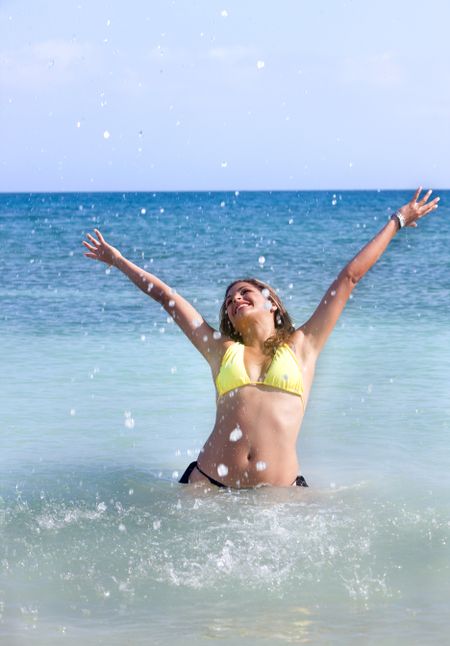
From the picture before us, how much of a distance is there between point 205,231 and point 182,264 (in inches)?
605

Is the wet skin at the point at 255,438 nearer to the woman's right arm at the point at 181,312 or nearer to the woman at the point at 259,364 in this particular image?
the woman at the point at 259,364

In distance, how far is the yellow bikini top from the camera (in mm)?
5266

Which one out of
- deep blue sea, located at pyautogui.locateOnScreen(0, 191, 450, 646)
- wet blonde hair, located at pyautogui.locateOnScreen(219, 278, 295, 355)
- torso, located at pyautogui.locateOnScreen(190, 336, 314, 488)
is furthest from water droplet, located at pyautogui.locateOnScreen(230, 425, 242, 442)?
wet blonde hair, located at pyautogui.locateOnScreen(219, 278, 295, 355)

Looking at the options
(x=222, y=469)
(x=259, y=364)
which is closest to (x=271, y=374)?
(x=259, y=364)

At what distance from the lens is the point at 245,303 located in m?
5.44

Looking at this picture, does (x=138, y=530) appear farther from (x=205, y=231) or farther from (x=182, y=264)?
(x=205, y=231)

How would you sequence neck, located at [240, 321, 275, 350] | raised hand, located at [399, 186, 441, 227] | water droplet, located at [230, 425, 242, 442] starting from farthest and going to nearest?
1. neck, located at [240, 321, 275, 350]
2. raised hand, located at [399, 186, 441, 227]
3. water droplet, located at [230, 425, 242, 442]

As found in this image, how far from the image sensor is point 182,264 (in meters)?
25.7

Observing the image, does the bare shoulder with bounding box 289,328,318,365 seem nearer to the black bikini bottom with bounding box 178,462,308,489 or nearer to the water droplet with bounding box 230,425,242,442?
the water droplet with bounding box 230,425,242,442

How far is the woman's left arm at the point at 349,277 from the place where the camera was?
5.20 m

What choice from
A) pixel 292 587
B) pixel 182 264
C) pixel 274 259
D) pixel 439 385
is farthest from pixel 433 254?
pixel 292 587

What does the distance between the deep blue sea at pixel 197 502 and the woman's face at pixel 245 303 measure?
0.93m

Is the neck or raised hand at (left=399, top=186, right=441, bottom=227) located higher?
raised hand at (left=399, top=186, right=441, bottom=227)

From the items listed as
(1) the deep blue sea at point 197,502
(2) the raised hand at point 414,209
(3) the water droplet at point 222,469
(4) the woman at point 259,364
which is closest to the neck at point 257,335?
(4) the woman at point 259,364
